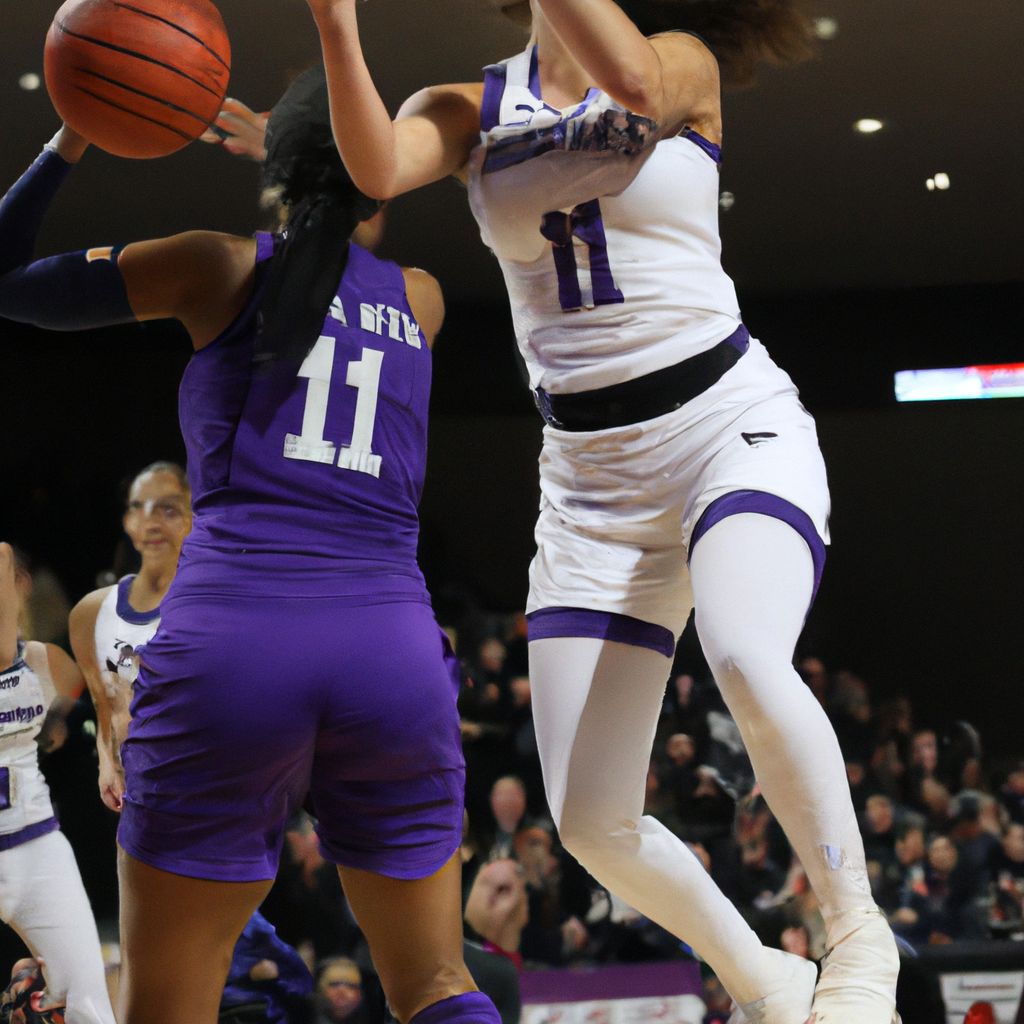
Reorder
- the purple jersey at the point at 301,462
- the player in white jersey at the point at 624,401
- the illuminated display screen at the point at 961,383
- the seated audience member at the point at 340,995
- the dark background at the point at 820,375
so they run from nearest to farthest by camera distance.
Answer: the purple jersey at the point at 301,462 < the player in white jersey at the point at 624,401 < the seated audience member at the point at 340,995 < the dark background at the point at 820,375 < the illuminated display screen at the point at 961,383

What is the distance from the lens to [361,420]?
1.53m

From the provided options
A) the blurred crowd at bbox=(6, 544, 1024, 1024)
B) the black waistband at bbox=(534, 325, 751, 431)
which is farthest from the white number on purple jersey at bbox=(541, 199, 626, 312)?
the blurred crowd at bbox=(6, 544, 1024, 1024)

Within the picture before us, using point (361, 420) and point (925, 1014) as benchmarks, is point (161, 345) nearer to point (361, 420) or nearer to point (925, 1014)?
point (361, 420)

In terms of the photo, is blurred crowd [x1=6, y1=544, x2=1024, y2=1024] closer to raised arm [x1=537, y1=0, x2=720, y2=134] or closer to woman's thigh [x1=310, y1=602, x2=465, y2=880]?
woman's thigh [x1=310, y1=602, x2=465, y2=880]

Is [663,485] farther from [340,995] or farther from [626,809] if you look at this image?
[340,995]

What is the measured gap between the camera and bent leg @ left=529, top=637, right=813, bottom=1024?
67.1 inches

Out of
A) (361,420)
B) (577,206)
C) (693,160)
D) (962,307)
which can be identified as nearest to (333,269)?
(361,420)

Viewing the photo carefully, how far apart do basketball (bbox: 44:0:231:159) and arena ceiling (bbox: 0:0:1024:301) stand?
2.24m

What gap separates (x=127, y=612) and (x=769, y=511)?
3.21 meters

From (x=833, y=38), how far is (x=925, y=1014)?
11.0 feet

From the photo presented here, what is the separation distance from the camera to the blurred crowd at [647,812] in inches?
169

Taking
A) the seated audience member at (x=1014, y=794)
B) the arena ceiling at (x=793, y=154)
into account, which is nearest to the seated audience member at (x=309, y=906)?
the arena ceiling at (x=793, y=154)

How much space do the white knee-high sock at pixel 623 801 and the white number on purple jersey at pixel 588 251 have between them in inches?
20.7

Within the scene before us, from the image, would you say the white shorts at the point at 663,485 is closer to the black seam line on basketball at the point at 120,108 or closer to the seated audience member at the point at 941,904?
the black seam line on basketball at the point at 120,108
